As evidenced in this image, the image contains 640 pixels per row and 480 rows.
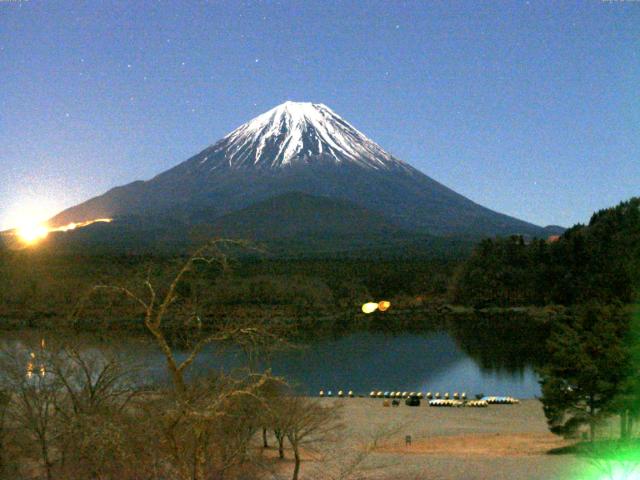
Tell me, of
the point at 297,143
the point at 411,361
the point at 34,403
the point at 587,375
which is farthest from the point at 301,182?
the point at 34,403

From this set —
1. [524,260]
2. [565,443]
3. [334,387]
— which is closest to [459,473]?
[565,443]

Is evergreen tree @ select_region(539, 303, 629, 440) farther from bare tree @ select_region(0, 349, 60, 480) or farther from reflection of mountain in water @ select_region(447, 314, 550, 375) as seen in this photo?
reflection of mountain in water @ select_region(447, 314, 550, 375)

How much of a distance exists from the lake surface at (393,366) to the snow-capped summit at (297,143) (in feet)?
448

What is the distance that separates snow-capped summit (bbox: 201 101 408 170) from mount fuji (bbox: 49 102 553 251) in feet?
0.80

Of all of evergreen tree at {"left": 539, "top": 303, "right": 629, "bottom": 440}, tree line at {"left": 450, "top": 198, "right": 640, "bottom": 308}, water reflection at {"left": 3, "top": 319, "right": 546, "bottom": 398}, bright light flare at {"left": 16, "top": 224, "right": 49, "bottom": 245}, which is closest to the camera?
bright light flare at {"left": 16, "top": 224, "right": 49, "bottom": 245}

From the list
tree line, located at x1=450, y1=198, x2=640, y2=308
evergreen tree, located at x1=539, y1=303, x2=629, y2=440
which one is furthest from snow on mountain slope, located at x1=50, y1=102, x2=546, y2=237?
evergreen tree, located at x1=539, y1=303, x2=629, y2=440

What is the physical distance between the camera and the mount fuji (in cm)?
15050

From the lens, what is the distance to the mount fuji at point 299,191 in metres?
150

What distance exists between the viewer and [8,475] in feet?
42.5

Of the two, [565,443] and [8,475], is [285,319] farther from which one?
[8,475]

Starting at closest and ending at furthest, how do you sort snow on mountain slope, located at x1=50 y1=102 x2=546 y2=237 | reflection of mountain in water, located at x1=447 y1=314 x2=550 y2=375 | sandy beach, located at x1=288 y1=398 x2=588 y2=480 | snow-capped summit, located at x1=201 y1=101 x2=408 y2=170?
1. sandy beach, located at x1=288 y1=398 x2=588 y2=480
2. reflection of mountain in water, located at x1=447 y1=314 x2=550 y2=375
3. snow on mountain slope, located at x1=50 y1=102 x2=546 y2=237
4. snow-capped summit, located at x1=201 y1=101 x2=408 y2=170

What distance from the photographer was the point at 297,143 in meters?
185

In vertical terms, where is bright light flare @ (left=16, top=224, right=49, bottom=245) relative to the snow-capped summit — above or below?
below

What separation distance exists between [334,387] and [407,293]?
44.5 m
